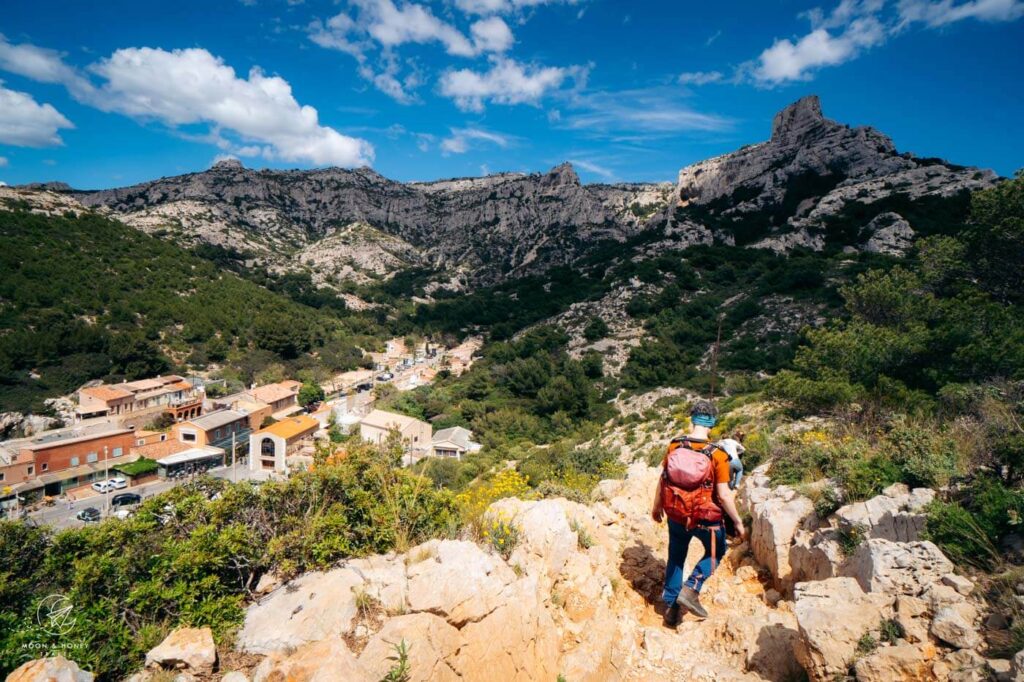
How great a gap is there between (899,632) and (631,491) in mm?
4651

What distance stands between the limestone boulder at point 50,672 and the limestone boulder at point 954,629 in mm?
4948

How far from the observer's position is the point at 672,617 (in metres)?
4.13

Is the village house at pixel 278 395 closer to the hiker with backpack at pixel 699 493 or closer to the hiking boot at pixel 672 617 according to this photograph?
the hiking boot at pixel 672 617

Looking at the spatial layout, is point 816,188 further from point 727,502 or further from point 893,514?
point 727,502

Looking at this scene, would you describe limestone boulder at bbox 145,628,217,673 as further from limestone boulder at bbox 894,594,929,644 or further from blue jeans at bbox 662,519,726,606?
limestone boulder at bbox 894,594,929,644

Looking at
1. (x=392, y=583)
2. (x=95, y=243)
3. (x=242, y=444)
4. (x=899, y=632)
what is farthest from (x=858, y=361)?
(x=95, y=243)

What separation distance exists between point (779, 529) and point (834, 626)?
85.9 inches

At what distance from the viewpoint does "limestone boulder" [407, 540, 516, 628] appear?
3107 millimetres

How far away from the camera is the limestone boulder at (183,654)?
2703 mm

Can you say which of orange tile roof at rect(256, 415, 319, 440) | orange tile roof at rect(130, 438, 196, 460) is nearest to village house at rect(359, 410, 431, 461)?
orange tile roof at rect(256, 415, 319, 440)

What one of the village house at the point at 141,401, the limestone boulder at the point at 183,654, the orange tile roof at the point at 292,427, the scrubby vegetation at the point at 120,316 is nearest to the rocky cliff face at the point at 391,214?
the scrubby vegetation at the point at 120,316

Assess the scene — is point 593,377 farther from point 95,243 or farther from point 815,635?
point 95,243

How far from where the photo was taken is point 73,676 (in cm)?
236

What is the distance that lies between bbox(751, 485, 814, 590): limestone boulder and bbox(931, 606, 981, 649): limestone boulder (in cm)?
210
